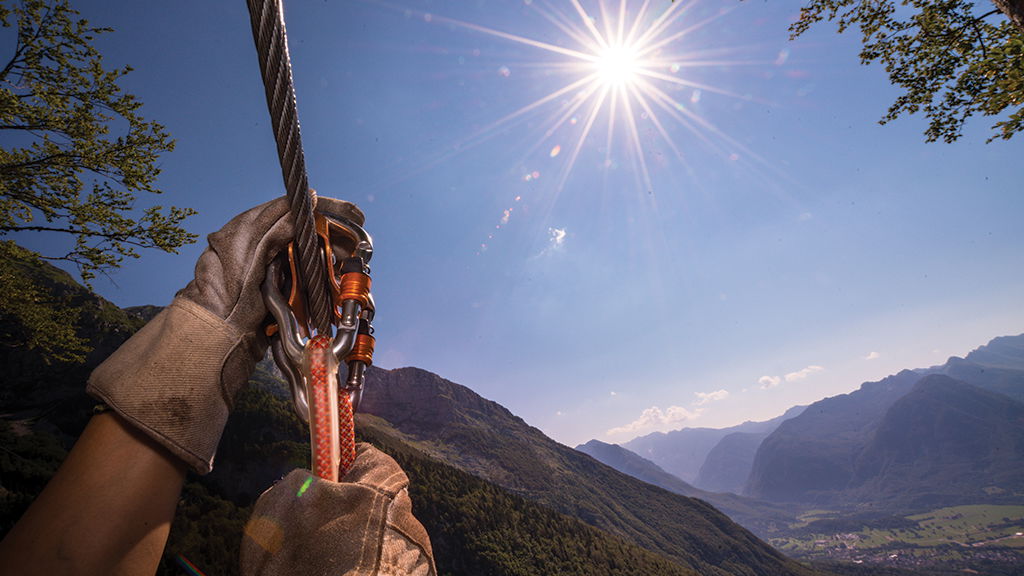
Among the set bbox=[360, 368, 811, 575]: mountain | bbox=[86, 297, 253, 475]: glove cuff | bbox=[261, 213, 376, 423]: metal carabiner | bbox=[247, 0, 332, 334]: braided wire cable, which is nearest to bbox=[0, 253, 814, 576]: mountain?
bbox=[86, 297, 253, 475]: glove cuff

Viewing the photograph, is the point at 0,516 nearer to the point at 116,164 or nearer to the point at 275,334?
the point at 116,164

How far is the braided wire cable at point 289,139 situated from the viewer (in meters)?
1.84

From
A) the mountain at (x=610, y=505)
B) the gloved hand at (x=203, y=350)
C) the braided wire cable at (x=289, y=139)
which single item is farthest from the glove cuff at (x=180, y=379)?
the mountain at (x=610, y=505)

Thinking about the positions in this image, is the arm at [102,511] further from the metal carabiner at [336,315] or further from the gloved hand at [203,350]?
the metal carabiner at [336,315]

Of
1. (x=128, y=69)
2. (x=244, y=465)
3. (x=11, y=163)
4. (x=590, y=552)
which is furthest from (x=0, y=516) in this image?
(x=590, y=552)

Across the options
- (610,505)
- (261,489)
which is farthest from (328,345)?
(610,505)

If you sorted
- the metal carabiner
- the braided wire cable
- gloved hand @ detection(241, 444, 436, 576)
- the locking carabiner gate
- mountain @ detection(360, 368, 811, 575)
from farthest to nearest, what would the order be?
mountain @ detection(360, 368, 811, 575) < the metal carabiner < the locking carabiner gate < the braided wire cable < gloved hand @ detection(241, 444, 436, 576)

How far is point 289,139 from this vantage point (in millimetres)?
2055

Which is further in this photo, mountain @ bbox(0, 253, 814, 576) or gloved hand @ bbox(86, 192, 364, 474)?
mountain @ bbox(0, 253, 814, 576)

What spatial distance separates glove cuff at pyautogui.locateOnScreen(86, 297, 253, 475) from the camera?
1.90 m

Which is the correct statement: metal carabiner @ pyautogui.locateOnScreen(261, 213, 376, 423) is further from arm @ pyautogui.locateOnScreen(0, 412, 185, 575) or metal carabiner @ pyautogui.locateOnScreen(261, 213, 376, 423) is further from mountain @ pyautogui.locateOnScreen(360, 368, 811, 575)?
mountain @ pyautogui.locateOnScreen(360, 368, 811, 575)

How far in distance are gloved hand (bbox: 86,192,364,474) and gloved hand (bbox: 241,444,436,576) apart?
1.63ft

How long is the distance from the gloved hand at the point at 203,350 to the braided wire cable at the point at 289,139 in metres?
0.33

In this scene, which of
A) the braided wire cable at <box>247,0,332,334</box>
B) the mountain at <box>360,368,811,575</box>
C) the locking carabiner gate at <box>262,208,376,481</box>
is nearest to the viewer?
the braided wire cable at <box>247,0,332,334</box>
